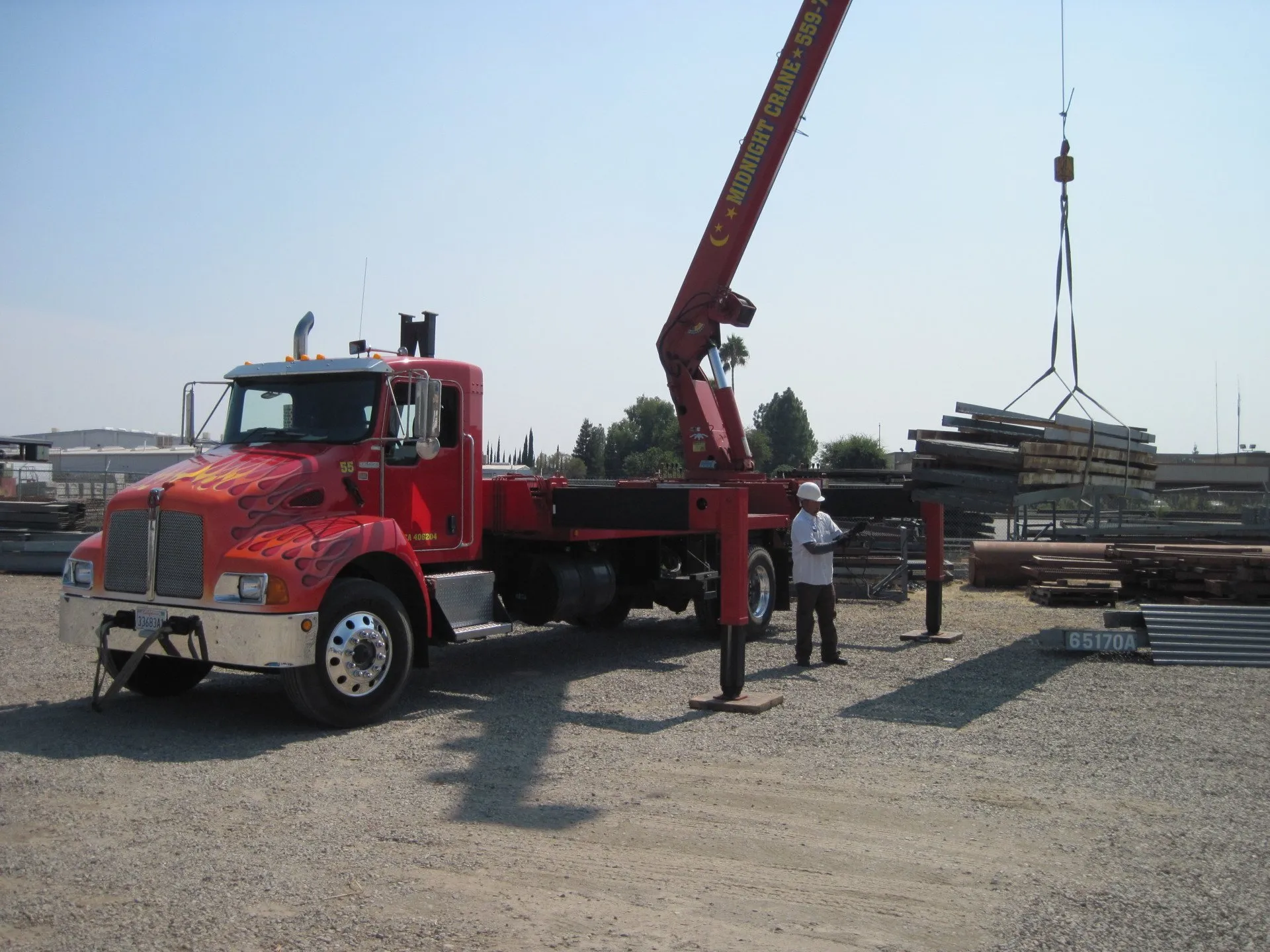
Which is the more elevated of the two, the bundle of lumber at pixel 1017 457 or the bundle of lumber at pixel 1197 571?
the bundle of lumber at pixel 1017 457

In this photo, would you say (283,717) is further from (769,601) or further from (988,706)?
(769,601)

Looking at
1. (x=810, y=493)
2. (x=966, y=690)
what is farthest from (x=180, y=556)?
(x=966, y=690)

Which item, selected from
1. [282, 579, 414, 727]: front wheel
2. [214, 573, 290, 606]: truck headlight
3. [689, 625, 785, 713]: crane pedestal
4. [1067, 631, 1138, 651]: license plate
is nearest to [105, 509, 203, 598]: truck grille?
[214, 573, 290, 606]: truck headlight

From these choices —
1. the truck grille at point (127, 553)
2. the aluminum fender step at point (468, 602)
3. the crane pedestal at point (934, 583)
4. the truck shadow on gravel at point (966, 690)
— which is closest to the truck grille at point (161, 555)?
the truck grille at point (127, 553)

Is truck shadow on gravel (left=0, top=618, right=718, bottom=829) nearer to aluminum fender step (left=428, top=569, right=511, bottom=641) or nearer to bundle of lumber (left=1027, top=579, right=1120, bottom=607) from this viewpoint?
aluminum fender step (left=428, top=569, right=511, bottom=641)

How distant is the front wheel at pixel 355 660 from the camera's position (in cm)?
783

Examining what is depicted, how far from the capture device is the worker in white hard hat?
11016mm

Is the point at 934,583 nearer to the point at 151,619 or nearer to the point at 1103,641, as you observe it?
the point at 1103,641

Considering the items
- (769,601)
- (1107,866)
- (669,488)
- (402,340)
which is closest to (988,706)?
(669,488)

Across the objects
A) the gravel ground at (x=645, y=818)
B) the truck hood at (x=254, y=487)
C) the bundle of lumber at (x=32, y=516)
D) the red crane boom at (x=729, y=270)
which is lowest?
the gravel ground at (x=645, y=818)

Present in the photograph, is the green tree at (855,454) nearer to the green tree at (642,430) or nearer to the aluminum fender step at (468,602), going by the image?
the green tree at (642,430)

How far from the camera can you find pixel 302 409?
922 cm

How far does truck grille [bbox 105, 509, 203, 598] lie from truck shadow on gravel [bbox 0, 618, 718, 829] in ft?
3.40

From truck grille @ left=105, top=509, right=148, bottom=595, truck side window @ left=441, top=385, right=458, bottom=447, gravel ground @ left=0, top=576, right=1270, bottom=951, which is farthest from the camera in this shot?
truck side window @ left=441, top=385, right=458, bottom=447
